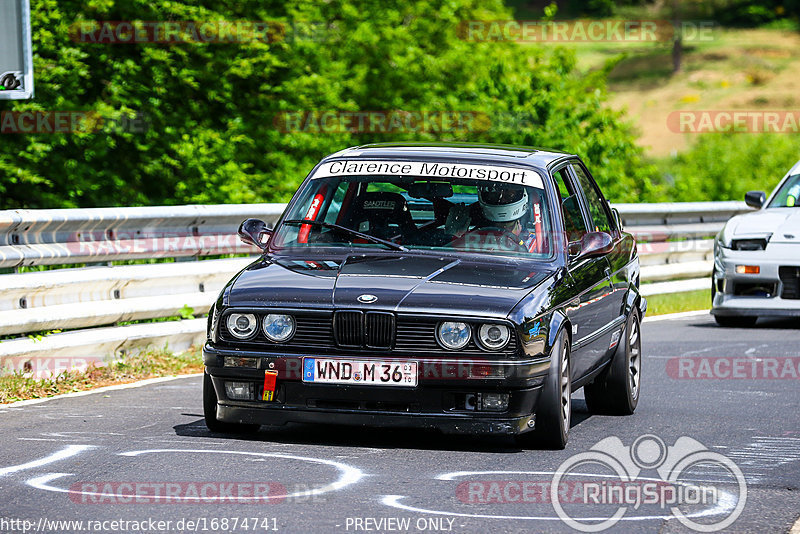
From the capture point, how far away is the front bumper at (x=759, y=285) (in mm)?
Answer: 13766

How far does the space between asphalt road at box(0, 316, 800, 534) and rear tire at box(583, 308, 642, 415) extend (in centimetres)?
13

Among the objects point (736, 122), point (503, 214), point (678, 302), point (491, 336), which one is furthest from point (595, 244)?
point (736, 122)

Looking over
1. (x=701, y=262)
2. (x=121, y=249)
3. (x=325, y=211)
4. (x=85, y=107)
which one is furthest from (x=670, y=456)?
(x=85, y=107)

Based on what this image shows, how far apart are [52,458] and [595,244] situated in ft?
10.3

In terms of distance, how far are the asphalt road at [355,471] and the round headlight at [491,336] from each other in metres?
0.56

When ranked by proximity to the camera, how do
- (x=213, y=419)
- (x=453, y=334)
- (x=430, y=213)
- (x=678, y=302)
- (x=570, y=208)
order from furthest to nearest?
(x=678, y=302)
(x=570, y=208)
(x=430, y=213)
(x=213, y=419)
(x=453, y=334)

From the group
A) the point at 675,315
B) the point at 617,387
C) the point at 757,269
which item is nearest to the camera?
the point at 617,387

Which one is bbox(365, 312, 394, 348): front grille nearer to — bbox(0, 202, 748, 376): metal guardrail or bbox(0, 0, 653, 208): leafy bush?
bbox(0, 202, 748, 376): metal guardrail

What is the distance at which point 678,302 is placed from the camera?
17.0 metres

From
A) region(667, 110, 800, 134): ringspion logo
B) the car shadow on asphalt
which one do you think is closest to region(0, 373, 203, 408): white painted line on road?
the car shadow on asphalt

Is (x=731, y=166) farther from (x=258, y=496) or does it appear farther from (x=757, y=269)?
(x=258, y=496)

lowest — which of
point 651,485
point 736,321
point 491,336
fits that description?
point 736,321

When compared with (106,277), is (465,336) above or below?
above

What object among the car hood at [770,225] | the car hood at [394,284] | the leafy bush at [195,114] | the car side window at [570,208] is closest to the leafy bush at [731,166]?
the leafy bush at [195,114]
